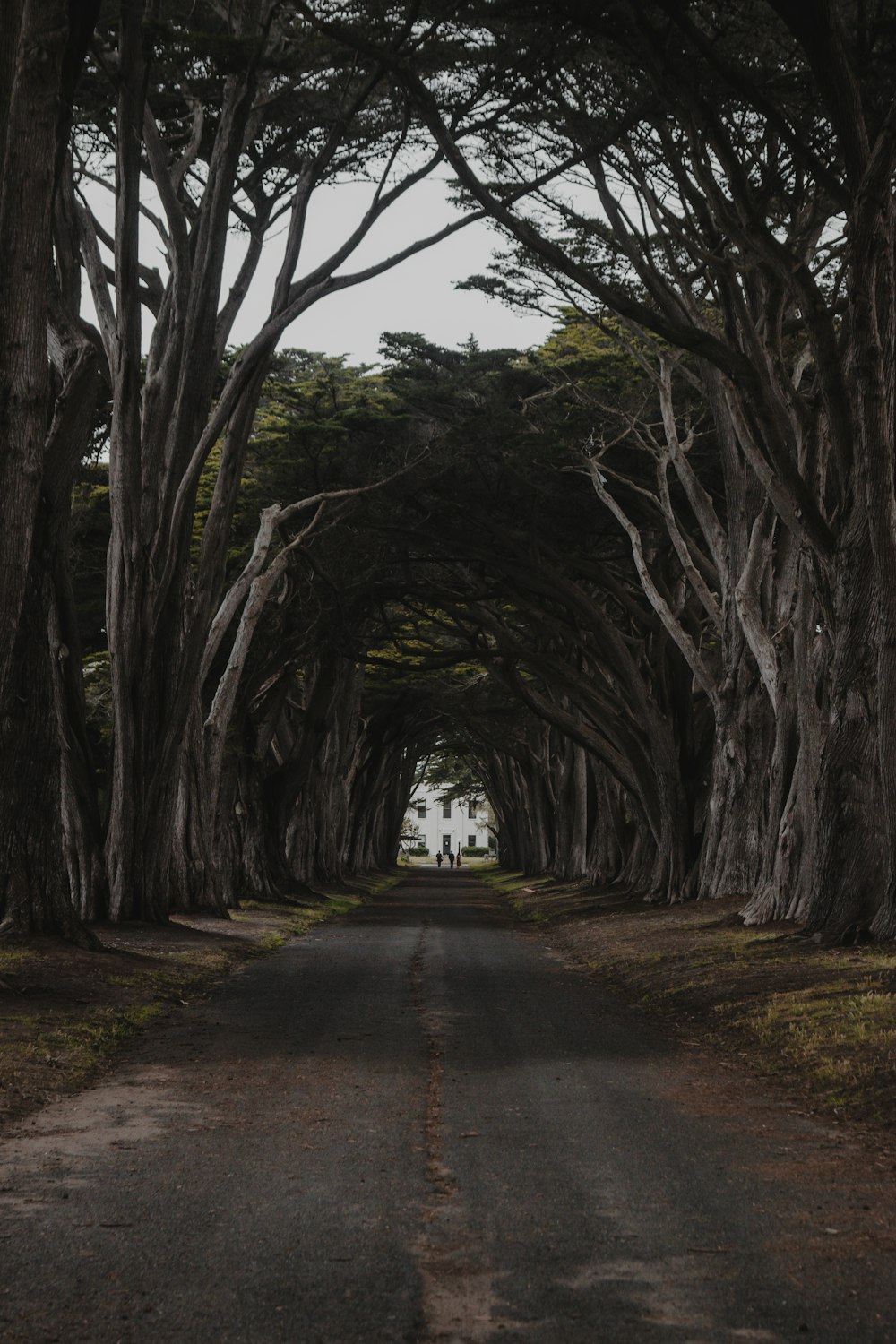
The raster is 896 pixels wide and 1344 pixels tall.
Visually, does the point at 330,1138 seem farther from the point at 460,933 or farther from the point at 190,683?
the point at 460,933

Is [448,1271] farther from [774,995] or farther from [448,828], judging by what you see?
[448,828]

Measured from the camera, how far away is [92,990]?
11516 mm

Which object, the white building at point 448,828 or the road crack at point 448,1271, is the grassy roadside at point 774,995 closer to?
the road crack at point 448,1271

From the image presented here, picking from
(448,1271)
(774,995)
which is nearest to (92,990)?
(774,995)

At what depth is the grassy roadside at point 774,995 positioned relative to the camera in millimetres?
8031

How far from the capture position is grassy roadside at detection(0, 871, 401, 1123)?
8148 millimetres

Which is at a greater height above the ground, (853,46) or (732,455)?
(853,46)

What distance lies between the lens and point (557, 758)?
44.4 meters

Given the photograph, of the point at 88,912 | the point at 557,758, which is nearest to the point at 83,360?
the point at 88,912

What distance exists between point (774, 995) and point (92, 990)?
5293mm

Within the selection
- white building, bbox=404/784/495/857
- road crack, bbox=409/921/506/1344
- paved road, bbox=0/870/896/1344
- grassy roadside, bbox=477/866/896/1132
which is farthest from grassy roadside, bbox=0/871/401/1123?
white building, bbox=404/784/495/857

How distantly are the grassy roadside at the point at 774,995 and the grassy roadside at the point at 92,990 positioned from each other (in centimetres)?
393

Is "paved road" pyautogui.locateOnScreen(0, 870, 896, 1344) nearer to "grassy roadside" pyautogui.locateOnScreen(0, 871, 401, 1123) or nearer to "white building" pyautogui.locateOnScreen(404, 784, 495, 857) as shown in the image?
"grassy roadside" pyautogui.locateOnScreen(0, 871, 401, 1123)

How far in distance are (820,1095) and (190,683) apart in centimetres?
1169
